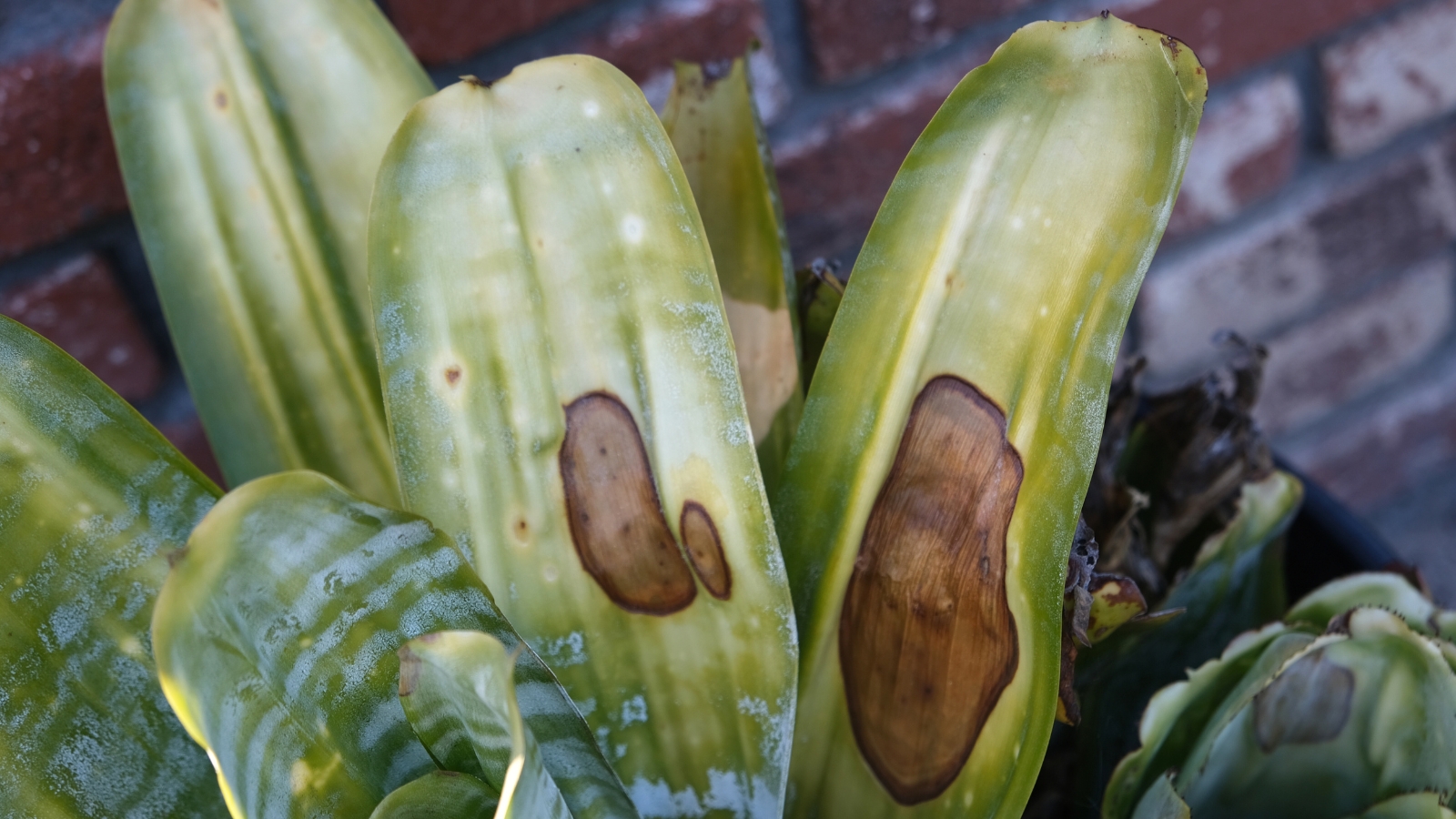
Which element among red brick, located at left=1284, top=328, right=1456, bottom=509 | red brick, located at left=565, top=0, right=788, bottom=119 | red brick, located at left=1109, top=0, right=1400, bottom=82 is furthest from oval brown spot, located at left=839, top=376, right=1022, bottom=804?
red brick, located at left=1284, top=328, right=1456, bottom=509

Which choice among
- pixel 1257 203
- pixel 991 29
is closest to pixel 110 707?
pixel 991 29

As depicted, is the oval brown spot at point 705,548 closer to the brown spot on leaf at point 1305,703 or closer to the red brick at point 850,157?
the brown spot on leaf at point 1305,703

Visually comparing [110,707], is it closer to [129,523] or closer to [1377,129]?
[129,523]

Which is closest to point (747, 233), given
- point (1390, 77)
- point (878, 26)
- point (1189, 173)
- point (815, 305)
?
point (815, 305)

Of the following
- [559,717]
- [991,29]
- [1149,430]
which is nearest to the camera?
[559,717]

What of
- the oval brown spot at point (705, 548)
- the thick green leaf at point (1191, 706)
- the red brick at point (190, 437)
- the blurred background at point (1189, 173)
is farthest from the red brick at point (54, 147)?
the thick green leaf at point (1191, 706)

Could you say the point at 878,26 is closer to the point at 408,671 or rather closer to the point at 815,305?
the point at 815,305

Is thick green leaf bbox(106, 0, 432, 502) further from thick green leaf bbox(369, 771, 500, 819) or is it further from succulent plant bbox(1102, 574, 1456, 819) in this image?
succulent plant bbox(1102, 574, 1456, 819)
